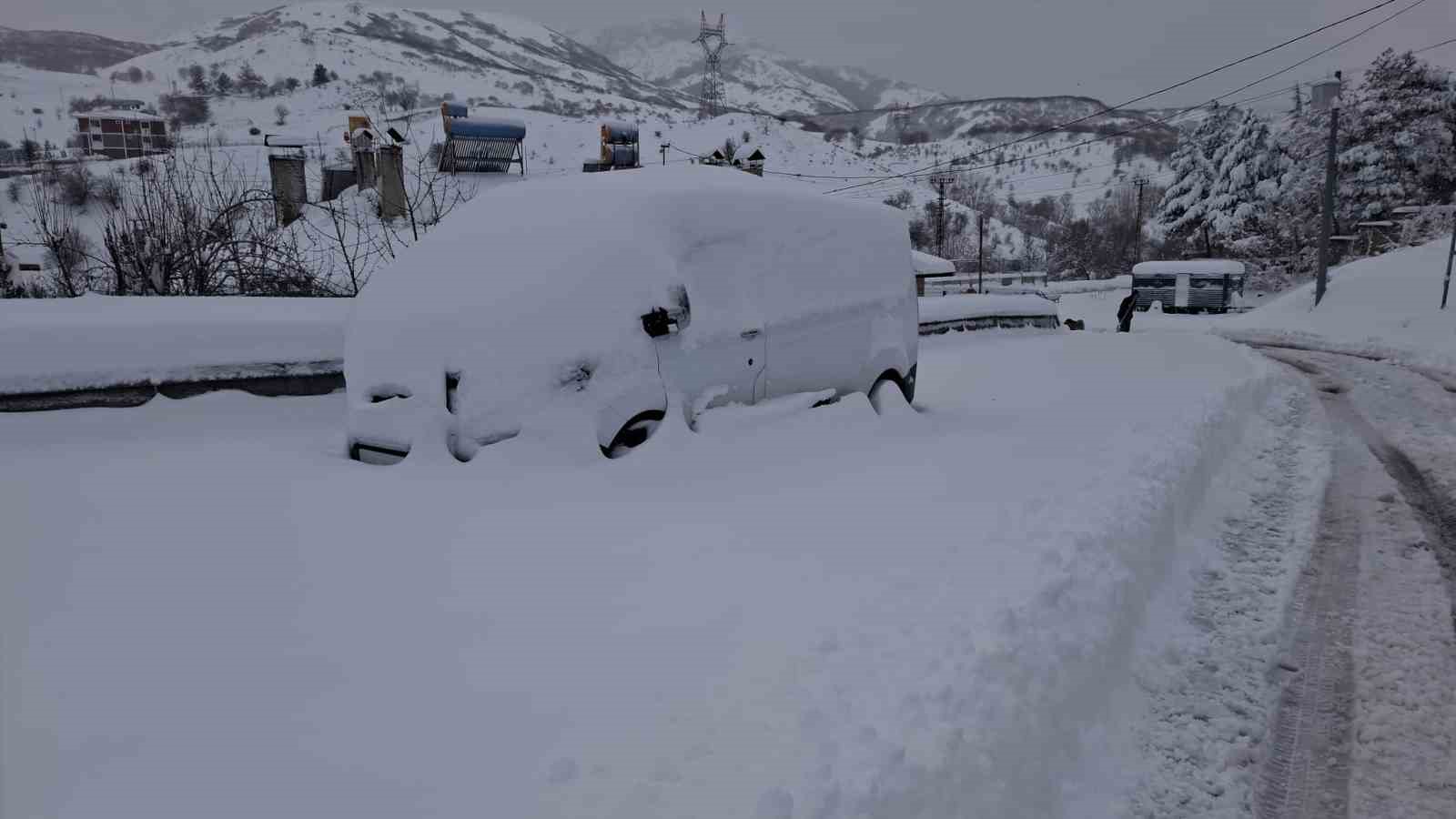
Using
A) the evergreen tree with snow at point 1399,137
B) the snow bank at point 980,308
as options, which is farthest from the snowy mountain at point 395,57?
the snow bank at point 980,308

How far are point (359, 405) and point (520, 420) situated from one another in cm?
103

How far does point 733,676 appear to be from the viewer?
2.62 m

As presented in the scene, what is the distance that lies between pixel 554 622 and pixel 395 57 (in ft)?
450

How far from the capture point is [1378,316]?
21.8m

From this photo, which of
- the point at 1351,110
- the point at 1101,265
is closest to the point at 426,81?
the point at 1101,265

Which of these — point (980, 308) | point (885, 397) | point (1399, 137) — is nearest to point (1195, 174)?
point (1399, 137)

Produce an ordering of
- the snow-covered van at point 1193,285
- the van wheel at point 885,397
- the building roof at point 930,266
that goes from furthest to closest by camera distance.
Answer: the snow-covered van at point 1193,285
the building roof at point 930,266
the van wheel at point 885,397

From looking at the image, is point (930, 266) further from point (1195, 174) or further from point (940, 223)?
point (1195, 174)

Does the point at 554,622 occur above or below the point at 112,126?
below

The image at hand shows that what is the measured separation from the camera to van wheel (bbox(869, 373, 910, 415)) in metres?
6.30

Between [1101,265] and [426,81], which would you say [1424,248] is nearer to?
[1101,265]

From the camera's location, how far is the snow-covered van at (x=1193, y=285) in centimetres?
3334

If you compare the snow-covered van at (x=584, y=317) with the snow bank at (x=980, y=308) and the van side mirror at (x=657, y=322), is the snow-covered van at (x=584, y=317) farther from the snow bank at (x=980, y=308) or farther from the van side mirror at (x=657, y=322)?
the snow bank at (x=980, y=308)

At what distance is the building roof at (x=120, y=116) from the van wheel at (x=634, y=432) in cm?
6434
